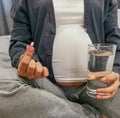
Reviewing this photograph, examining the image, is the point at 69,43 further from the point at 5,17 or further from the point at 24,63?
the point at 5,17

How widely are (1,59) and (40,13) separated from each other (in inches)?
15.8

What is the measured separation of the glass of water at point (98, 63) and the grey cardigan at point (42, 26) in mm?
153

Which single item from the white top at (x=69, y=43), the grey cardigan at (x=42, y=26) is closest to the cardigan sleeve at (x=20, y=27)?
the grey cardigan at (x=42, y=26)

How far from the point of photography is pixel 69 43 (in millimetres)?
907

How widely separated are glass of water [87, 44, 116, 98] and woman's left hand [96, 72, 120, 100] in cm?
2

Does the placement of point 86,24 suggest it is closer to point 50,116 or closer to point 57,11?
point 57,11

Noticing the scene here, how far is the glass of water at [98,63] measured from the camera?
77 centimetres

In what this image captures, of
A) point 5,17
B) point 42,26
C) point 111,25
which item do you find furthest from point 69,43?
point 5,17

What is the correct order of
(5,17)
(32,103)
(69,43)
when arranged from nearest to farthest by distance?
1. (32,103)
2. (69,43)
3. (5,17)

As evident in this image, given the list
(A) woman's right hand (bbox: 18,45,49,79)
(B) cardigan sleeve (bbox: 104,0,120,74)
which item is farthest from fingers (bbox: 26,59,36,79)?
(B) cardigan sleeve (bbox: 104,0,120,74)

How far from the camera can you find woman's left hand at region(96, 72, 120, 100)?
781mm

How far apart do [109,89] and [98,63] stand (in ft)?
0.32

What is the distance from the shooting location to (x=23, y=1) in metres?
0.94

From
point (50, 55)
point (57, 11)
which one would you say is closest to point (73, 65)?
point (50, 55)
